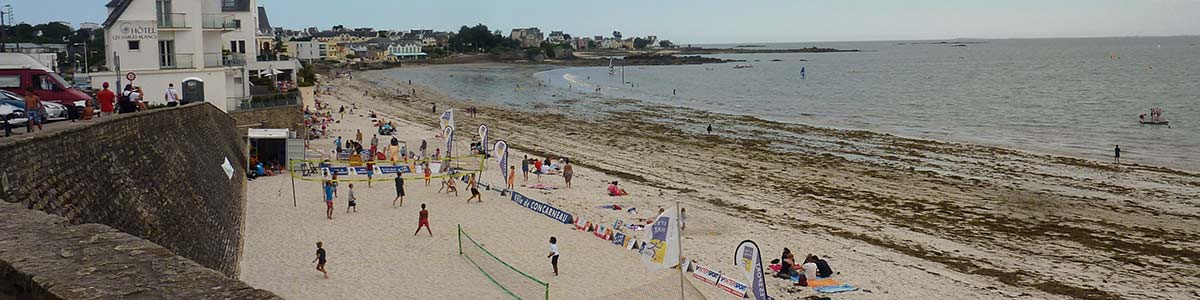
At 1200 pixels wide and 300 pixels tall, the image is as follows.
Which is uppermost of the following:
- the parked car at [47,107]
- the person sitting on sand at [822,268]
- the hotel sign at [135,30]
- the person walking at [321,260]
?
the hotel sign at [135,30]

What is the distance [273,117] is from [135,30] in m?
5.68

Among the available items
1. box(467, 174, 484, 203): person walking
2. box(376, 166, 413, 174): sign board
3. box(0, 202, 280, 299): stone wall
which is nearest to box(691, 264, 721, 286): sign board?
box(467, 174, 484, 203): person walking

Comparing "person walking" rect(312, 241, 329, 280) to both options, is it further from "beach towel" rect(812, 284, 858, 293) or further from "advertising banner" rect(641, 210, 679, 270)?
"beach towel" rect(812, 284, 858, 293)

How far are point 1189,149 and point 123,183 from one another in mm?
42855

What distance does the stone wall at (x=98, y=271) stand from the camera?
4.71 m

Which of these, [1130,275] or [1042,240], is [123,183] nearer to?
[1130,275]

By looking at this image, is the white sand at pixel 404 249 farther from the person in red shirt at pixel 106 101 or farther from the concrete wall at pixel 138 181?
the person in red shirt at pixel 106 101

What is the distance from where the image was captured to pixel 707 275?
15.9 metres

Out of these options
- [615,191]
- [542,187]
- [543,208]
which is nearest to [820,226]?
[615,191]

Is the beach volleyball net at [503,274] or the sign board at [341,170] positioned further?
the sign board at [341,170]

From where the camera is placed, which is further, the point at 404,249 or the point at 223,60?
the point at 223,60

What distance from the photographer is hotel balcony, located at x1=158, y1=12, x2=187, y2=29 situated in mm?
27828

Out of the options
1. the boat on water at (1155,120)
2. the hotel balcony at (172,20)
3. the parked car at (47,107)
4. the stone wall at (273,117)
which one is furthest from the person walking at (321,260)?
the boat on water at (1155,120)

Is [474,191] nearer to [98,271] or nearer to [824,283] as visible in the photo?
[824,283]
